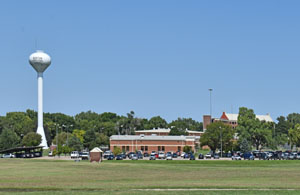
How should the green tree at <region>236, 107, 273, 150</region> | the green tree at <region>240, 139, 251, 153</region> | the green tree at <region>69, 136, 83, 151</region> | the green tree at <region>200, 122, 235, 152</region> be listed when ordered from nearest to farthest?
the green tree at <region>200, 122, 235, 152</region> → the green tree at <region>240, 139, 251, 153</region> → the green tree at <region>69, 136, 83, 151</region> → the green tree at <region>236, 107, 273, 150</region>

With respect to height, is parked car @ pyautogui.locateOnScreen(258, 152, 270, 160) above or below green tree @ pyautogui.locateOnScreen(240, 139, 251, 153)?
below

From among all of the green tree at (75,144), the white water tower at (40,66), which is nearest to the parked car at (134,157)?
the green tree at (75,144)

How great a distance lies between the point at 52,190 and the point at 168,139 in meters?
120

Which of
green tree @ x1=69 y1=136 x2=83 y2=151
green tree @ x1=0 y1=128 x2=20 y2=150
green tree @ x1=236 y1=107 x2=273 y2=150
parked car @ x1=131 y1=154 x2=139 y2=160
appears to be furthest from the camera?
green tree @ x1=0 y1=128 x2=20 y2=150

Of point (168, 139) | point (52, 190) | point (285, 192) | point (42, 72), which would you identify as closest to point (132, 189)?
point (52, 190)

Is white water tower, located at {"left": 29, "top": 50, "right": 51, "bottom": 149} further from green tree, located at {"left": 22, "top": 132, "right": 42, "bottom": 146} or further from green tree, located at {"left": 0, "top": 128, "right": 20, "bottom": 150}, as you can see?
green tree, located at {"left": 0, "top": 128, "right": 20, "bottom": 150}

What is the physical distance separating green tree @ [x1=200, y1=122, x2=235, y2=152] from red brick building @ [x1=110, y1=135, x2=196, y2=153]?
19954mm

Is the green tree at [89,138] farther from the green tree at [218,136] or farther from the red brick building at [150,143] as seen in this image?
the green tree at [218,136]

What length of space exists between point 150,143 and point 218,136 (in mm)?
28274

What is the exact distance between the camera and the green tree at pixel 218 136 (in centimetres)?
13400

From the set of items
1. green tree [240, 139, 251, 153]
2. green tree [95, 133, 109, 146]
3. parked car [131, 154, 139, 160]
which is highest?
green tree [95, 133, 109, 146]

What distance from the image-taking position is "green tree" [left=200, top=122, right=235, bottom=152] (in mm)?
134000

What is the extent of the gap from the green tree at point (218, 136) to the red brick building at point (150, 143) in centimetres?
1995

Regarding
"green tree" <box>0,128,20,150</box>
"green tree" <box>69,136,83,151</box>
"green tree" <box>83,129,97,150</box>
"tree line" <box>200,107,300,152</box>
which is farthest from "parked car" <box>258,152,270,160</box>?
"green tree" <box>0,128,20,150</box>
